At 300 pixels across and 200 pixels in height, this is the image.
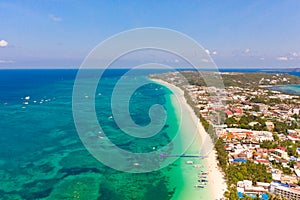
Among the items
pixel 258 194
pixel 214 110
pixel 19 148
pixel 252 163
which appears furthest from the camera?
pixel 214 110

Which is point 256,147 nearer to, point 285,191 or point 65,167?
point 285,191

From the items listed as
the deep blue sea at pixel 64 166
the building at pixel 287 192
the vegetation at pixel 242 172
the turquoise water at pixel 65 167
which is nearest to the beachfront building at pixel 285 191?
the building at pixel 287 192

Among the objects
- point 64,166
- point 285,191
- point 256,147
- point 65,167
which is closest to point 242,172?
point 285,191

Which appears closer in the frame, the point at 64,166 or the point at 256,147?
the point at 64,166

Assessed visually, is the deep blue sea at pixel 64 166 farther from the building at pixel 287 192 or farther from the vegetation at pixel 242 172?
the building at pixel 287 192

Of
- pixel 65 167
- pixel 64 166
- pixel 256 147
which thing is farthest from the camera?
pixel 256 147

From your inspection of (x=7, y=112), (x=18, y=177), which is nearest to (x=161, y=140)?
(x=18, y=177)

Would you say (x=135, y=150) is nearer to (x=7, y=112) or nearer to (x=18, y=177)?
(x=18, y=177)

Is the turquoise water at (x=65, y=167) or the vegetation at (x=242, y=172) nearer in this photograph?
the turquoise water at (x=65, y=167)

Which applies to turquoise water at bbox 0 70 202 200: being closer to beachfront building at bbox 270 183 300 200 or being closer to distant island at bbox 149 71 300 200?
distant island at bbox 149 71 300 200

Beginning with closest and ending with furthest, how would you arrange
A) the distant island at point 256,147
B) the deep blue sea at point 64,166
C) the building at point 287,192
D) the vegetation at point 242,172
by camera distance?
the building at point 287,192 < the deep blue sea at point 64,166 < the distant island at point 256,147 < the vegetation at point 242,172

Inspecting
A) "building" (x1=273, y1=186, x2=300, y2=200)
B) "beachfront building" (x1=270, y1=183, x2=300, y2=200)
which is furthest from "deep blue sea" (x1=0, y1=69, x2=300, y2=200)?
"building" (x1=273, y1=186, x2=300, y2=200)
